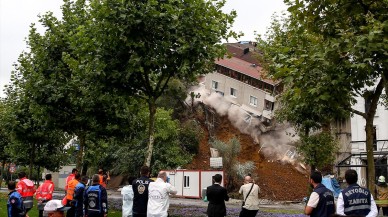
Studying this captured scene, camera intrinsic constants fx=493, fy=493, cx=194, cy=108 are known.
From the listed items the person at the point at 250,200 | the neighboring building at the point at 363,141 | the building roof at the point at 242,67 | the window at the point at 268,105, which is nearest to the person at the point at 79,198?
the person at the point at 250,200

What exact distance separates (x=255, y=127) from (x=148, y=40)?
137 feet

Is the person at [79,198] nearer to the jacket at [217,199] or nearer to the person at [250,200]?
the jacket at [217,199]

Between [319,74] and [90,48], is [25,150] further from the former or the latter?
[319,74]

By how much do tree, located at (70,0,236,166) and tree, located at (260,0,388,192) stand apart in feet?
12.6

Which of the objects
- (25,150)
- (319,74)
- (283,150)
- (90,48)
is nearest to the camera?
(319,74)

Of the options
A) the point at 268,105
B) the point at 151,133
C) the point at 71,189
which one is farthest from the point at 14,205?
the point at 268,105

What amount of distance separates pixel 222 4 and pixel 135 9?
10.9 ft

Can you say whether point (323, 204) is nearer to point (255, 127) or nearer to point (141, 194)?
point (141, 194)

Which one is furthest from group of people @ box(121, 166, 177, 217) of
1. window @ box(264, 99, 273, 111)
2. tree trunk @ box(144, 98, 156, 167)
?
window @ box(264, 99, 273, 111)

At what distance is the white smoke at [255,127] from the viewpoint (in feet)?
179

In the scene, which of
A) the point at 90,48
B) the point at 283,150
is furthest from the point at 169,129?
the point at 90,48

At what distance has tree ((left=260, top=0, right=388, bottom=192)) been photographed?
1098cm

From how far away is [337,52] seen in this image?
11.4 meters

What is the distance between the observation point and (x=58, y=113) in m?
22.5
